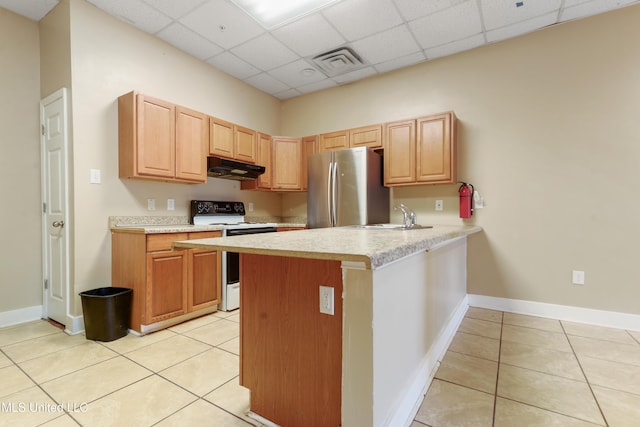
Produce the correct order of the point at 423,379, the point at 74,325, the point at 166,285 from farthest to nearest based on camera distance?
the point at 166,285 < the point at 74,325 < the point at 423,379

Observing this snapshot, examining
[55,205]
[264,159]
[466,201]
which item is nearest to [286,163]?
[264,159]

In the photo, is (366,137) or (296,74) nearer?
(366,137)

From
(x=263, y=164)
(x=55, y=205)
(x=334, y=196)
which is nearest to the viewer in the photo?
(x=55, y=205)

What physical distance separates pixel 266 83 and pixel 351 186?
2.05 meters

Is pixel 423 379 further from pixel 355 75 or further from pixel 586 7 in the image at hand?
pixel 355 75

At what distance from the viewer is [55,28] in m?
2.73

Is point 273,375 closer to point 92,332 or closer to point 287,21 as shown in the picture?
point 92,332

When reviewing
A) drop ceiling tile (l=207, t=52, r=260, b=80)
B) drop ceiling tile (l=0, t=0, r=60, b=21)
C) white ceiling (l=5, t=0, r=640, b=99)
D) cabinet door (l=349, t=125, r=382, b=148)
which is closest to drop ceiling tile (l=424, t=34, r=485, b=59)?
white ceiling (l=5, t=0, r=640, b=99)

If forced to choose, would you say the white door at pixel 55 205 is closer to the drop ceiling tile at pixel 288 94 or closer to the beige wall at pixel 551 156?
the drop ceiling tile at pixel 288 94

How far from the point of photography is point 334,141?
13.4 ft

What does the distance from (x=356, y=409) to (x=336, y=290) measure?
1.40 ft

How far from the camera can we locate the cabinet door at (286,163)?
4.32 meters

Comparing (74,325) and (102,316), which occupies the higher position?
(102,316)

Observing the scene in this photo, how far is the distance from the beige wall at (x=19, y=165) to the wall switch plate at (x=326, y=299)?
127 inches
